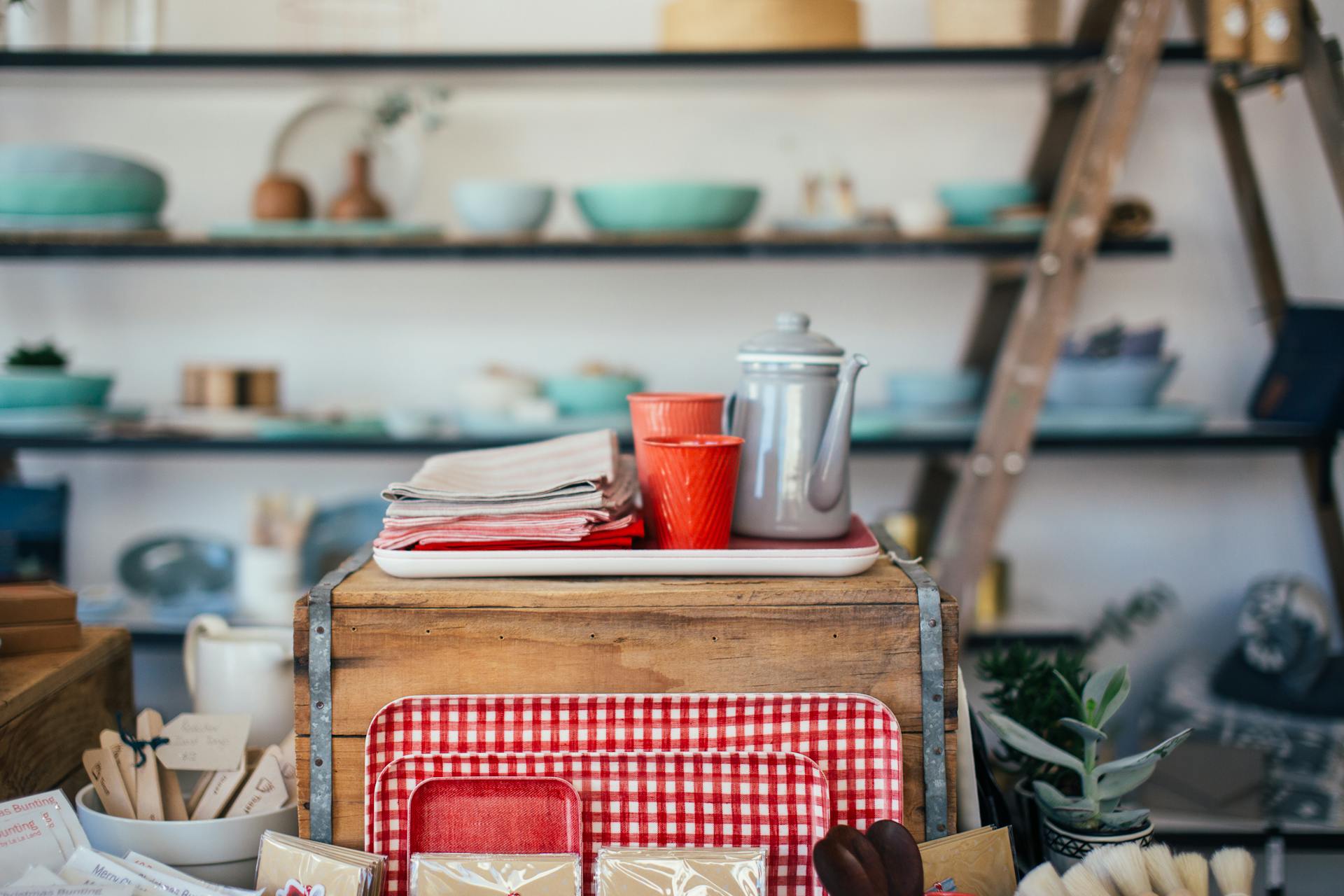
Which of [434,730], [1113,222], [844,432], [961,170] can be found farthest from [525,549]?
[961,170]

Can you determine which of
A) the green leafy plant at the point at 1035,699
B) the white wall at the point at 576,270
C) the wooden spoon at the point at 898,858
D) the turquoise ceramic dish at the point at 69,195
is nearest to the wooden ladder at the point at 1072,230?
the white wall at the point at 576,270

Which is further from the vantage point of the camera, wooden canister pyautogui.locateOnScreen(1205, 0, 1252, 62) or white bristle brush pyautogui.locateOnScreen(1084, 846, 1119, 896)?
wooden canister pyautogui.locateOnScreen(1205, 0, 1252, 62)

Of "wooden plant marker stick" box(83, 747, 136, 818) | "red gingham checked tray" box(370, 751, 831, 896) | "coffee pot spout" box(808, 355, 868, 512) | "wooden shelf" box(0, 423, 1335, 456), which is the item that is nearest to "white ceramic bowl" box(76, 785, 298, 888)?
"wooden plant marker stick" box(83, 747, 136, 818)

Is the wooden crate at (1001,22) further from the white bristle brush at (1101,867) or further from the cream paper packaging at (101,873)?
the cream paper packaging at (101,873)

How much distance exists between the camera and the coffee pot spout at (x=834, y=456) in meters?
0.92

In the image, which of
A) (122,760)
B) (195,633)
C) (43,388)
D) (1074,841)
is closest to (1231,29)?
(1074,841)

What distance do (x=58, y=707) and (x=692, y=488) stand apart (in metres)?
0.63

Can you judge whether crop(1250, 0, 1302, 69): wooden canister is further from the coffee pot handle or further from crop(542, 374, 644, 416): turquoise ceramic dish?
the coffee pot handle

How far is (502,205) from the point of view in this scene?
6.54 ft

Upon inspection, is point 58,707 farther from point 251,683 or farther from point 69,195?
point 69,195

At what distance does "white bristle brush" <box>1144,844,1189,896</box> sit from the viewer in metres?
0.74

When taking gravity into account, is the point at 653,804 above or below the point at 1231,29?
below

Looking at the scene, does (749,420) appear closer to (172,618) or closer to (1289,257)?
(172,618)

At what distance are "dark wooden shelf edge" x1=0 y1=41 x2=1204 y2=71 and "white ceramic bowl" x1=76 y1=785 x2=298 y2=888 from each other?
154 centimetres
